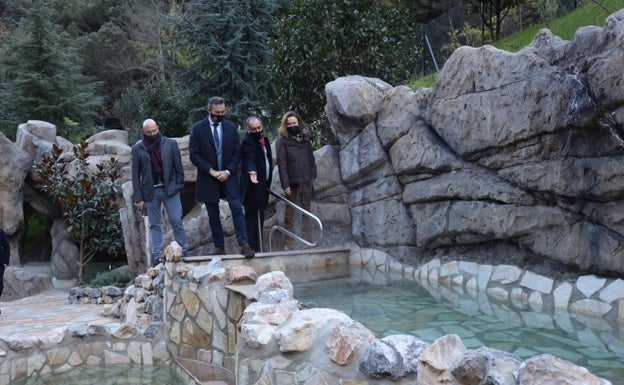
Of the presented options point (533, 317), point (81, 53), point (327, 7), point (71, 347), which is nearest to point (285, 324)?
point (533, 317)

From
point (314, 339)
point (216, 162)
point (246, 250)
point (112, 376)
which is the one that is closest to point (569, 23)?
point (216, 162)

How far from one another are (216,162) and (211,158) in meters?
0.07

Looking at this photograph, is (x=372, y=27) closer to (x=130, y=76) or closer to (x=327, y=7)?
(x=327, y=7)

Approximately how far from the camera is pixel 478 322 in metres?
5.25

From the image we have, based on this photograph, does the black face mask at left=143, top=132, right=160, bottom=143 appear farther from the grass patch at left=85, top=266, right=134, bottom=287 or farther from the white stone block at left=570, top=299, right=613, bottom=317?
the white stone block at left=570, top=299, right=613, bottom=317

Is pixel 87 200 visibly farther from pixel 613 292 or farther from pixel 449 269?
pixel 613 292

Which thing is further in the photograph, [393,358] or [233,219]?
[233,219]

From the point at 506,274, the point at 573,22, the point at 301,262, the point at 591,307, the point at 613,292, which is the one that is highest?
the point at 573,22

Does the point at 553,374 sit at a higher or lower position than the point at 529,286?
higher

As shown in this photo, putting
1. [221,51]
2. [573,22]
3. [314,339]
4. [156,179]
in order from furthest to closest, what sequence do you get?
[221,51], [573,22], [156,179], [314,339]

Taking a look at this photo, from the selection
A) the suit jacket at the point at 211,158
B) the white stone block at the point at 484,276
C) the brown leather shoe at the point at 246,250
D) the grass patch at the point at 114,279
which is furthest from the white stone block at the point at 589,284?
the grass patch at the point at 114,279

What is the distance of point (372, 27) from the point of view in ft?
35.1

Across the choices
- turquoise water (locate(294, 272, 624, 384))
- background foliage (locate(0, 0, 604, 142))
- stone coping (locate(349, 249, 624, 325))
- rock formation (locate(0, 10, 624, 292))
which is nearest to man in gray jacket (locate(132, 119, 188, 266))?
turquoise water (locate(294, 272, 624, 384))

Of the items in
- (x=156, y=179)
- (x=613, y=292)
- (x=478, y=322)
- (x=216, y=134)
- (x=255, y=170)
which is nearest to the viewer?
(x=478, y=322)
